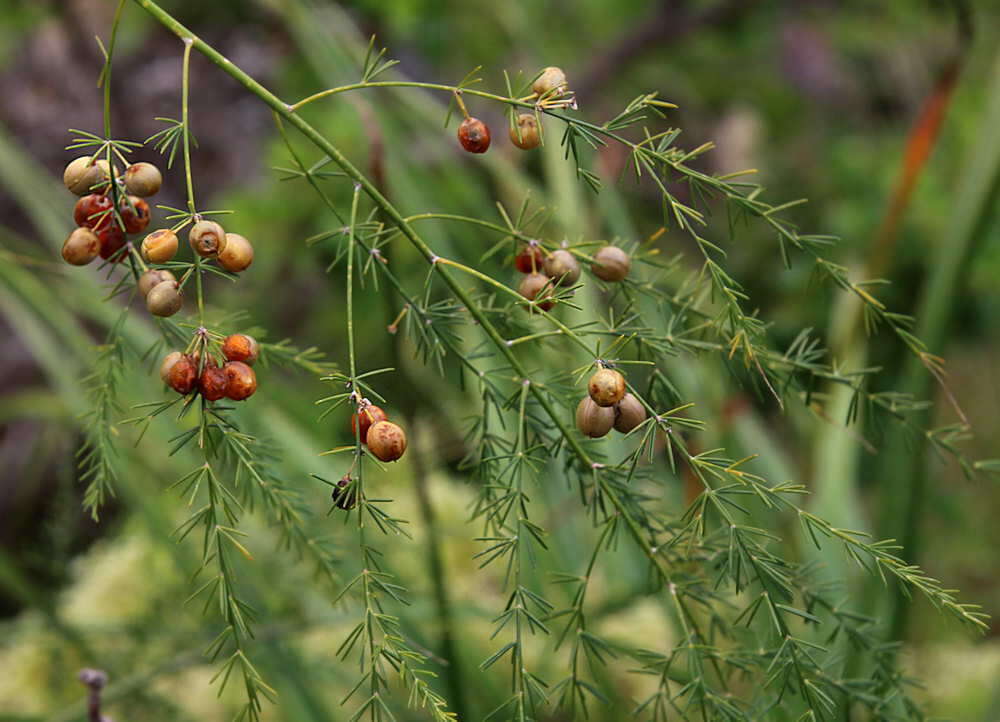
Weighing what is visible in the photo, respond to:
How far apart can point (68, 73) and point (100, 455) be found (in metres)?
2.39

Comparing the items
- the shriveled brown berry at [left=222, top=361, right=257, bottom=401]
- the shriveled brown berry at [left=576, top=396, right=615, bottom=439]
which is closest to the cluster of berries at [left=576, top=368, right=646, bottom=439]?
the shriveled brown berry at [left=576, top=396, right=615, bottom=439]

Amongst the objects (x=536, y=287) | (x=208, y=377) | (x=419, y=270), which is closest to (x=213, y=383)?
(x=208, y=377)

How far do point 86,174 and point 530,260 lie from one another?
155mm

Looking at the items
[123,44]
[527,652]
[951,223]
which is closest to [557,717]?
[527,652]

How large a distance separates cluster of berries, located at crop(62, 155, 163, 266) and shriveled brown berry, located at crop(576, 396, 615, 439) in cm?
16

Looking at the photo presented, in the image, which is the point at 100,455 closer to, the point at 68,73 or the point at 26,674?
the point at 26,674

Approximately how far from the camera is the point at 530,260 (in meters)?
0.36

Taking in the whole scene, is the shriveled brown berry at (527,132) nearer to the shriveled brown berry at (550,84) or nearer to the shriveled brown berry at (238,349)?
the shriveled brown berry at (550,84)

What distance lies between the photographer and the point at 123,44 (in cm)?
216

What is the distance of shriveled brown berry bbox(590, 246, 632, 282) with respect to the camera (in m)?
0.35

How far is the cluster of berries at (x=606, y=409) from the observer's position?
30 cm

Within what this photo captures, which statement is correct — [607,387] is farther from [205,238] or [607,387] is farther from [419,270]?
[419,270]

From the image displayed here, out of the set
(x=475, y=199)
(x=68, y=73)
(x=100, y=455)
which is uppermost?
(x=100, y=455)

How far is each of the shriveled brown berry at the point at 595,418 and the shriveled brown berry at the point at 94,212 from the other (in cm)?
17
